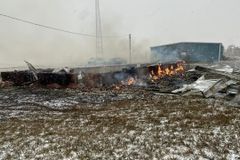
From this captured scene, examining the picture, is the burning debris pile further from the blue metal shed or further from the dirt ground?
the blue metal shed

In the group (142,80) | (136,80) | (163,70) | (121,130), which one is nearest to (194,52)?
(163,70)

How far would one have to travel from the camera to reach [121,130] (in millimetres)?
10055

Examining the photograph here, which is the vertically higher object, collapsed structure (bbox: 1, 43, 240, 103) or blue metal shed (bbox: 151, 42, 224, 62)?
blue metal shed (bbox: 151, 42, 224, 62)

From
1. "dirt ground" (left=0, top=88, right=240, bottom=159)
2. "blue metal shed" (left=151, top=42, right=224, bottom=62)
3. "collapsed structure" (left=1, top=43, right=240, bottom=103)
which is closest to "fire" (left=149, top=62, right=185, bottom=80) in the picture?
"collapsed structure" (left=1, top=43, right=240, bottom=103)

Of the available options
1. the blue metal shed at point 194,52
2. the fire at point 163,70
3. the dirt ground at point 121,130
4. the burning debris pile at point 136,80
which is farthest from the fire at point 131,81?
the blue metal shed at point 194,52

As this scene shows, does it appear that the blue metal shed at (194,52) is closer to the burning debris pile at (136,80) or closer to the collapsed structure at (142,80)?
the collapsed structure at (142,80)

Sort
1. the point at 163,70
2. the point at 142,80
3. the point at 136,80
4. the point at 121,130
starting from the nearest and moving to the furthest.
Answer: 1. the point at 121,130
2. the point at 136,80
3. the point at 142,80
4. the point at 163,70

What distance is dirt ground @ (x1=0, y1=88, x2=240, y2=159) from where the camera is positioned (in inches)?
337

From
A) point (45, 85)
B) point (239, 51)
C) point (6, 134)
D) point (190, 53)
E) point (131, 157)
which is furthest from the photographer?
point (239, 51)

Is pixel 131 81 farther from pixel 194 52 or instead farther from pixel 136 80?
pixel 194 52

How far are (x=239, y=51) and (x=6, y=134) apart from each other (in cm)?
9170

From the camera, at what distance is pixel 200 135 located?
9.40 metres

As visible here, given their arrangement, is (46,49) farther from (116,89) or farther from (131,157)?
(131,157)

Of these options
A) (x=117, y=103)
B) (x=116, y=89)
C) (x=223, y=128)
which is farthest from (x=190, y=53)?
(x=223, y=128)
